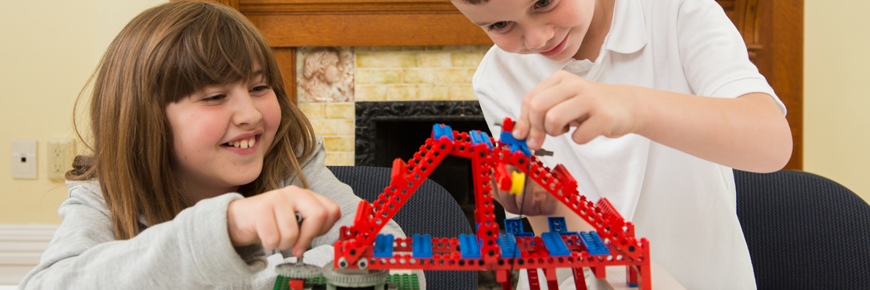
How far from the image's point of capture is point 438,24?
230cm

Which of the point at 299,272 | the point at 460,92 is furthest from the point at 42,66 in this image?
the point at 299,272

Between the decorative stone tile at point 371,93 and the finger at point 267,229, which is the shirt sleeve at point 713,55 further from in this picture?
the decorative stone tile at point 371,93

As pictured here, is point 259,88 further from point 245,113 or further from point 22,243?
point 22,243

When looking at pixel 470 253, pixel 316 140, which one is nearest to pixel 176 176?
pixel 316 140

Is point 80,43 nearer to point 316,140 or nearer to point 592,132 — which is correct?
point 316,140

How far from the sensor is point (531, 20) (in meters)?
0.69

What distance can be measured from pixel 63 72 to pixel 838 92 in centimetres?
312

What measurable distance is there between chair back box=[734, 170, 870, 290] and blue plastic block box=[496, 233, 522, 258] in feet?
2.86

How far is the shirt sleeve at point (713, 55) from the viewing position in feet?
2.18

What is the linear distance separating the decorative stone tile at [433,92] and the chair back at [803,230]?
1.40 metres

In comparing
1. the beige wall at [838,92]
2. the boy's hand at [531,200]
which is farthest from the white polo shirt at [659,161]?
the beige wall at [838,92]

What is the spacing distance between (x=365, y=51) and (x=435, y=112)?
42cm

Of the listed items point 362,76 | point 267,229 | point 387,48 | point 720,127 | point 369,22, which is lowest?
point 267,229

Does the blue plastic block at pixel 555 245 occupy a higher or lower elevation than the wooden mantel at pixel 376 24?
lower
